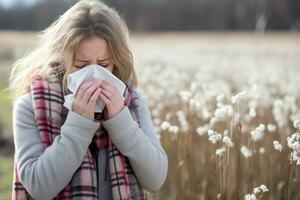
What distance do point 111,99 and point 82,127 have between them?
14 centimetres

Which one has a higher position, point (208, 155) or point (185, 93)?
point (185, 93)

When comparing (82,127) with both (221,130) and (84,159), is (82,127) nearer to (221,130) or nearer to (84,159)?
(84,159)

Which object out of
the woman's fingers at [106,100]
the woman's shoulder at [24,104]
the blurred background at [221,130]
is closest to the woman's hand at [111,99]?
the woman's fingers at [106,100]

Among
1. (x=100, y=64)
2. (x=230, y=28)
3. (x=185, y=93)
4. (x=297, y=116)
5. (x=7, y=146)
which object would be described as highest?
(x=100, y=64)

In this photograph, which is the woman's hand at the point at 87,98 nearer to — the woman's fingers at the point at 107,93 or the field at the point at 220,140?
the woman's fingers at the point at 107,93

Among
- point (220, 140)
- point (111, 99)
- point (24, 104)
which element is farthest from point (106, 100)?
point (220, 140)

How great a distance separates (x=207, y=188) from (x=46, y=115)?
2.13 m

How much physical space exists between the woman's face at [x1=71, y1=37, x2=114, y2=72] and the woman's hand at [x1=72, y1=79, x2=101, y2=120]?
0.11m

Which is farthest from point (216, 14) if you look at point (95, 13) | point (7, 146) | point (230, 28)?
point (95, 13)

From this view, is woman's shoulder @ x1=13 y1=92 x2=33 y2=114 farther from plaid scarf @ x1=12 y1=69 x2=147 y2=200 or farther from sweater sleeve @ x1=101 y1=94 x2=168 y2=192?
sweater sleeve @ x1=101 y1=94 x2=168 y2=192

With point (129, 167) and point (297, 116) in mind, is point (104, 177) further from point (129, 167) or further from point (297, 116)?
point (297, 116)

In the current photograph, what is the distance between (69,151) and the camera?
2.37 meters

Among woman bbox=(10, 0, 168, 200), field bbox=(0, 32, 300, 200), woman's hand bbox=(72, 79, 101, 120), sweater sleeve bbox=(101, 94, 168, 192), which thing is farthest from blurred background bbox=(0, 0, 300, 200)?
woman's hand bbox=(72, 79, 101, 120)

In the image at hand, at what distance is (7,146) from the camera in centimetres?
771
